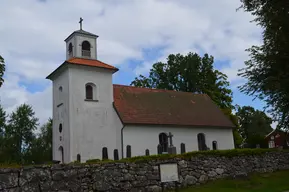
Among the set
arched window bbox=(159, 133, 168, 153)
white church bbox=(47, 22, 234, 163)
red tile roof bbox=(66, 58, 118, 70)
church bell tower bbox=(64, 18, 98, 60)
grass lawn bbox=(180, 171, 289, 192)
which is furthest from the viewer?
church bell tower bbox=(64, 18, 98, 60)

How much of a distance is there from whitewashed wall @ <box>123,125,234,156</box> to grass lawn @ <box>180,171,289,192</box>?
10.1m

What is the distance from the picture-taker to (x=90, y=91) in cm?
2516

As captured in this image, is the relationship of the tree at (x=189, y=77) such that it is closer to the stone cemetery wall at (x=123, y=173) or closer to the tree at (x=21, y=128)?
the tree at (x=21, y=128)

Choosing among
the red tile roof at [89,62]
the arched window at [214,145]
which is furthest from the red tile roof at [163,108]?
the red tile roof at [89,62]

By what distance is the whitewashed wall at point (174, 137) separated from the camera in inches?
942

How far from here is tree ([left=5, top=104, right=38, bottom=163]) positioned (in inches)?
1760

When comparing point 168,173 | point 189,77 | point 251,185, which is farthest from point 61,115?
point 189,77

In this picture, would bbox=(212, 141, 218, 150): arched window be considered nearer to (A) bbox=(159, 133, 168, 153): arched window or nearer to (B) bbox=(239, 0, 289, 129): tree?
(A) bbox=(159, 133, 168, 153): arched window

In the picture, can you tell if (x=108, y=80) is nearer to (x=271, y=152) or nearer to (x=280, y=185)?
(x=271, y=152)

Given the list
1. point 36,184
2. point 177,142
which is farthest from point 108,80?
point 36,184

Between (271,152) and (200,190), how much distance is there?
22.5 ft

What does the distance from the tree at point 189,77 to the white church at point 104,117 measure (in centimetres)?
1393

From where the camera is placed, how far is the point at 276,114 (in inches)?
740

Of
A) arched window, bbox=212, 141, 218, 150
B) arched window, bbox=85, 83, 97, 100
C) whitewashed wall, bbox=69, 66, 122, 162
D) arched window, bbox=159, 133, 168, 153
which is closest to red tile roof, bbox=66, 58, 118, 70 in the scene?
whitewashed wall, bbox=69, 66, 122, 162
